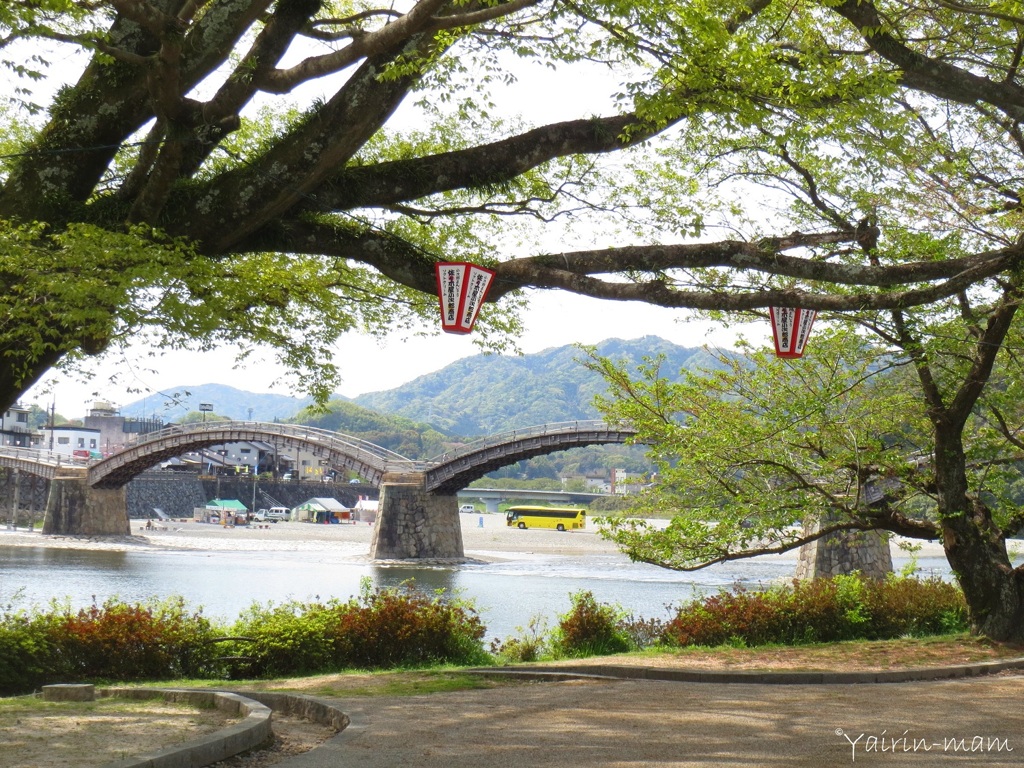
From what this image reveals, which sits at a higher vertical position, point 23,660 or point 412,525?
point 412,525

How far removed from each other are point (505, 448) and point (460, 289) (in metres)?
33.0

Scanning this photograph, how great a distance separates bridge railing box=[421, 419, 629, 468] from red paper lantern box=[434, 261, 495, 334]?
2876 cm

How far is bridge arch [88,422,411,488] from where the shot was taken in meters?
45.0

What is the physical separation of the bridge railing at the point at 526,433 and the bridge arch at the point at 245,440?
11.2 feet

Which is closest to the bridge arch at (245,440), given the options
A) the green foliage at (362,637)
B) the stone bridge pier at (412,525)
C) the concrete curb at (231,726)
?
the stone bridge pier at (412,525)

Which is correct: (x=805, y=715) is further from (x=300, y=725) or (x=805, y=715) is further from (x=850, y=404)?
(x=850, y=404)

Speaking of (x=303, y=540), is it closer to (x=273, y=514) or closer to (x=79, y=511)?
(x=79, y=511)

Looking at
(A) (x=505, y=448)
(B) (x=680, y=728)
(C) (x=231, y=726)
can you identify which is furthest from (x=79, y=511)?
(B) (x=680, y=728)

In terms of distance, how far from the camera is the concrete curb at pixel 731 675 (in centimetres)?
930

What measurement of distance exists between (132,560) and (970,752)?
38080 millimetres

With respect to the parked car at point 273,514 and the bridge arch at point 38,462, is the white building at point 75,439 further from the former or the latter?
the bridge arch at point 38,462

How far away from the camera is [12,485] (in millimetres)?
65500

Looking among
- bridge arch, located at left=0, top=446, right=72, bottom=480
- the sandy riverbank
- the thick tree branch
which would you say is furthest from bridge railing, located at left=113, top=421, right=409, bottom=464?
the thick tree branch

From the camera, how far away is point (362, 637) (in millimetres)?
10844
